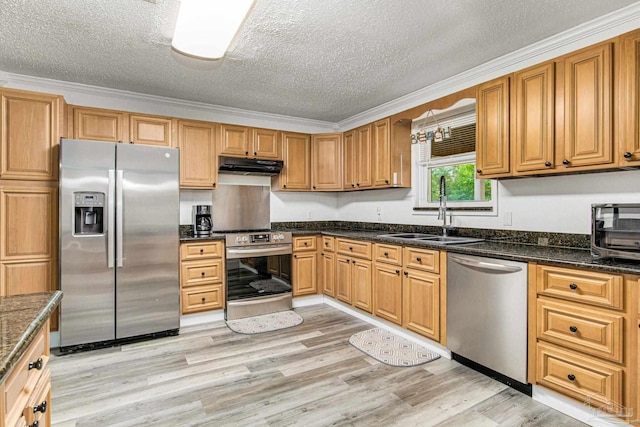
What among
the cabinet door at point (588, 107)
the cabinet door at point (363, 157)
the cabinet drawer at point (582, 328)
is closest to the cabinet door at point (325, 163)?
the cabinet door at point (363, 157)

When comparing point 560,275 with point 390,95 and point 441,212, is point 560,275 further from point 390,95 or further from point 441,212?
point 390,95

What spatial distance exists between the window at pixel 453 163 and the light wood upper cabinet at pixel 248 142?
1843mm

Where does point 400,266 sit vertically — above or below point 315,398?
above

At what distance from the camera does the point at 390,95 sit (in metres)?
4.05

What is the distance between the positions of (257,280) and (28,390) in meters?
3.02

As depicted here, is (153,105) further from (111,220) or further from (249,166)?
(111,220)

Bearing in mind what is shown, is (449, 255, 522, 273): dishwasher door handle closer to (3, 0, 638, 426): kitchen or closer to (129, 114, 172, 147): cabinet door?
(3, 0, 638, 426): kitchen

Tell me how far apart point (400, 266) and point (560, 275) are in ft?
4.59

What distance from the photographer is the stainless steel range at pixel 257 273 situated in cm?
390

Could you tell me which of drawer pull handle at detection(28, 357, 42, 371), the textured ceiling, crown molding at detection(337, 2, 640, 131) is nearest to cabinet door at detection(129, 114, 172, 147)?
the textured ceiling

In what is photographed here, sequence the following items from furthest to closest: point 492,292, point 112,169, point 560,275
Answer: point 112,169 < point 492,292 < point 560,275

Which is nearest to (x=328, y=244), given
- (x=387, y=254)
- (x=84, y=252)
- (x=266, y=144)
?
(x=387, y=254)

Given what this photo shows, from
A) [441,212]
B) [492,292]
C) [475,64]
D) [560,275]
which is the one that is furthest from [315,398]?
[475,64]

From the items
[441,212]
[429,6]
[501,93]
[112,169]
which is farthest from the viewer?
→ [441,212]
